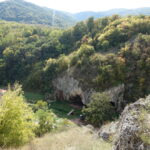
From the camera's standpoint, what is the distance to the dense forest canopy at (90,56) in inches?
1448

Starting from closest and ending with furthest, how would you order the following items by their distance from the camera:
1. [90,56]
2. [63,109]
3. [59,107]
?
1. [63,109]
2. [59,107]
3. [90,56]

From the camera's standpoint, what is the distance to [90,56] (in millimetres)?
41344

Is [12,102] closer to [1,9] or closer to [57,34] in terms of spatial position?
[57,34]

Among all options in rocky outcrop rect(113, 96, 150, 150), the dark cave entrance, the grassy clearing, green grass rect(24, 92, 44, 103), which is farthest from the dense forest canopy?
rocky outcrop rect(113, 96, 150, 150)

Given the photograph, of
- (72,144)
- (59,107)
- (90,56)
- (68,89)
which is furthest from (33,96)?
(72,144)

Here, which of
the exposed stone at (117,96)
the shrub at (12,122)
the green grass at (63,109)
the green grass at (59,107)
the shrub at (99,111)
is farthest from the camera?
the green grass at (59,107)

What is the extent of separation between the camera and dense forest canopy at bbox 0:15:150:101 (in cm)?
3678

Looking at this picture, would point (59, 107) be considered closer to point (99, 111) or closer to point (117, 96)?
point (117, 96)

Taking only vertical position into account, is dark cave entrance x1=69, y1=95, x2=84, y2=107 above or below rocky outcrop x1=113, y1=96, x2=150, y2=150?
below

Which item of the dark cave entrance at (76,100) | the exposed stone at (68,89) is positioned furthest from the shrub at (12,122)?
the dark cave entrance at (76,100)

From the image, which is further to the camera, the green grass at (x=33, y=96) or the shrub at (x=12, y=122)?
the green grass at (x=33, y=96)

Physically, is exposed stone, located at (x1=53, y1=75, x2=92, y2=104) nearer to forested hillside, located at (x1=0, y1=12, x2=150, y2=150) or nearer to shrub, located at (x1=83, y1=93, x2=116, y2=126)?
forested hillside, located at (x1=0, y1=12, x2=150, y2=150)

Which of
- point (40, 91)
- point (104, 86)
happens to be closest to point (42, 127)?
point (104, 86)

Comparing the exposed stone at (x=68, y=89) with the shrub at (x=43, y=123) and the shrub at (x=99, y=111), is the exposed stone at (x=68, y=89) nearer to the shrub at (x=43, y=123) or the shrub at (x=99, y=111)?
the shrub at (x=99, y=111)
